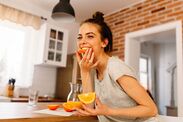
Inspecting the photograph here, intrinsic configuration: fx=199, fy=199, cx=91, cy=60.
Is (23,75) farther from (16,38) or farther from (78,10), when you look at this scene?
(78,10)

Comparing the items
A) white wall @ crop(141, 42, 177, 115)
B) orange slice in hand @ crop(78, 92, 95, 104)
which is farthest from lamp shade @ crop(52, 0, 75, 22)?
white wall @ crop(141, 42, 177, 115)

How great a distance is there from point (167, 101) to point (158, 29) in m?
3.36

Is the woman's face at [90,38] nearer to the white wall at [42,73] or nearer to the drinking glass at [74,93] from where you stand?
the drinking glass at [74,93]

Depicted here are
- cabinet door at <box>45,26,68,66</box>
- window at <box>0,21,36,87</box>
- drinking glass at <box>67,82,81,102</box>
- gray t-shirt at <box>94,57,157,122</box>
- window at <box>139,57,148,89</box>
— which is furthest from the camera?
window at <box>139,57,148,89</box>

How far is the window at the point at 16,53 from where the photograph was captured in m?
3.52

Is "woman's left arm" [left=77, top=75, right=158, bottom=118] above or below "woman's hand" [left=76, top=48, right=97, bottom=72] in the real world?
below

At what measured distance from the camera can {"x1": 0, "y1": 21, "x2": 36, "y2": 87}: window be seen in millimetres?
3521

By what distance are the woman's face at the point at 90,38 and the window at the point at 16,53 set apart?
2.61 metres

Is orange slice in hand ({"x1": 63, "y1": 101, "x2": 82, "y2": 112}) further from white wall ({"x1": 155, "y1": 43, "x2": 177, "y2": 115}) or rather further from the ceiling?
white wall ({"x1": 155, "y1": 43, "x2": 177, "y2": 115})

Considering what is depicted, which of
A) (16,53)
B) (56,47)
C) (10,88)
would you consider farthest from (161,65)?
(10,88)

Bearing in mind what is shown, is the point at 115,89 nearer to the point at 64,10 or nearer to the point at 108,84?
the point at 108,84

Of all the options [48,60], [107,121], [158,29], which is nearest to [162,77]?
[158,29]

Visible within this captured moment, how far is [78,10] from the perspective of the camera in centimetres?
401

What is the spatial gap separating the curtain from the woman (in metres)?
2.51
